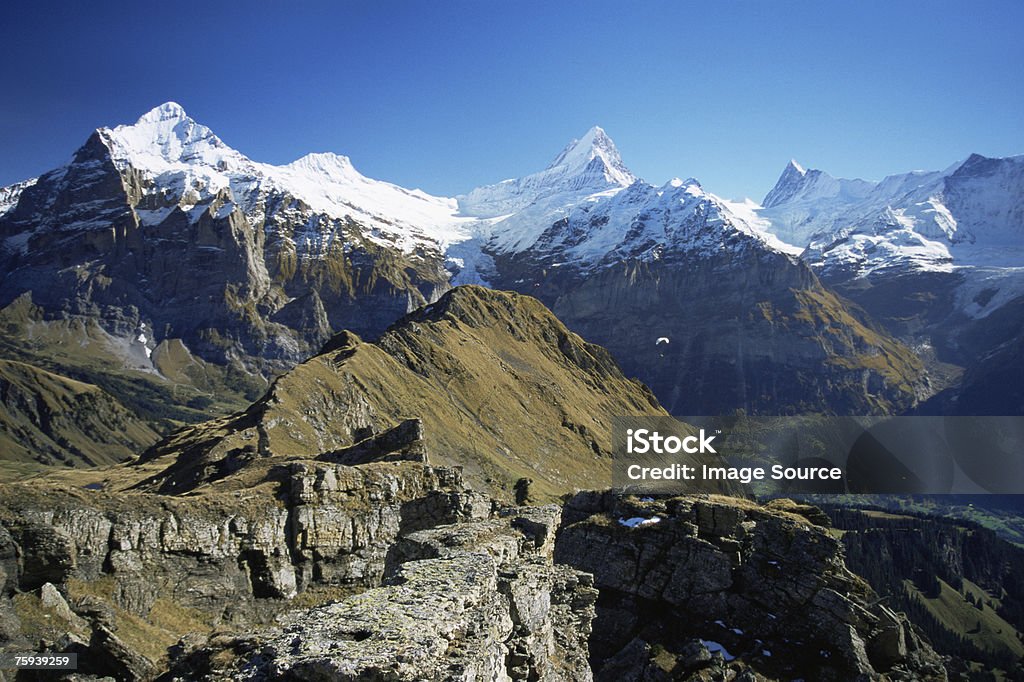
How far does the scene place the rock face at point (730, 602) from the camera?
35.4m

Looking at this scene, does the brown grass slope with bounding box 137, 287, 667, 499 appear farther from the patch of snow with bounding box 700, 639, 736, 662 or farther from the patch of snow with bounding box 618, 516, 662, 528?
the patch of snow with bounding box 700, 639, 736, 662

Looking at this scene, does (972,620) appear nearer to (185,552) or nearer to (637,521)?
(637,521)

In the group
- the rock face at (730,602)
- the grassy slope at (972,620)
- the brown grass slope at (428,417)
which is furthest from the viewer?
the grassy slope at (972,620)

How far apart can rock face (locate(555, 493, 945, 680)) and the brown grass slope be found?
29.9 metres

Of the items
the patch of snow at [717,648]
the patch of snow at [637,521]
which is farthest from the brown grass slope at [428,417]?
the patch of snow at [717,648]

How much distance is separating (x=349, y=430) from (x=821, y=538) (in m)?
76.1

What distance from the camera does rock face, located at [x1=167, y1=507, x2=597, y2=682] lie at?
12.7 m

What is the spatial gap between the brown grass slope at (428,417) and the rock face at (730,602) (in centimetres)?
2989

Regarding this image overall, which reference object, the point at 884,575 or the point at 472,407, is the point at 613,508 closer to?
the point at 472,407

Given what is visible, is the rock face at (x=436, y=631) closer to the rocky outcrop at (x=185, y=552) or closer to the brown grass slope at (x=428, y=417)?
the rocky outcrop at (x=185, y=552)

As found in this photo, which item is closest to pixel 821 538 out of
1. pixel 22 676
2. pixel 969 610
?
pixel 22 676

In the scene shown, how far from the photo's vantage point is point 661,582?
39812 mm

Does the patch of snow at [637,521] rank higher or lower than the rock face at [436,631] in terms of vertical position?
lower

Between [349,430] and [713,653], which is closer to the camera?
[713,653]
